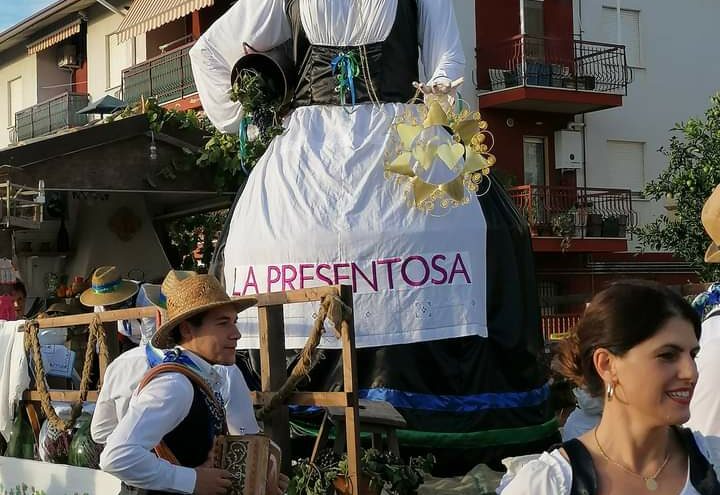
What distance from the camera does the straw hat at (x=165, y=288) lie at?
456cm

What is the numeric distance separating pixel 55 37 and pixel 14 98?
481cm

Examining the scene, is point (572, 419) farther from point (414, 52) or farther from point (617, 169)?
point (617, 169)

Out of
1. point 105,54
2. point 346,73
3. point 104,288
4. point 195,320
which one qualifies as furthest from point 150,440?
point 105,54

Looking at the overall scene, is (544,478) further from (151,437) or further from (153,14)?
(153,14)

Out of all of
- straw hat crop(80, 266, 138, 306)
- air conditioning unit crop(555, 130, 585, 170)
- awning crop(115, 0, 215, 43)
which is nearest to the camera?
straw hat crop(80, 266, 138, 306)

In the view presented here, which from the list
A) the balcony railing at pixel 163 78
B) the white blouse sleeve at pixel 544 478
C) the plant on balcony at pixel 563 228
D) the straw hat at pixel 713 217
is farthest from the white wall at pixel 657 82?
the white blouse sleeve at pixel 544 478

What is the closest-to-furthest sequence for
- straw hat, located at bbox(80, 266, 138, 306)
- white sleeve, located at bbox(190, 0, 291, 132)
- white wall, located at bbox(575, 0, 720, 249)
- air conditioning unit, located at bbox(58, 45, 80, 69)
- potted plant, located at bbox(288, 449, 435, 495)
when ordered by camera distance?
potted plant, located at bbox(288, 449, 435, 495) → white sleeve, located at bbox(190, 0, 291, 132) → straw hat, located at bbox(80, 266, 138, 306) → white wall, located at bbox(575, 0, 720, 249) → air conditioning unit, located at bbox(58, 45, 80, 69)

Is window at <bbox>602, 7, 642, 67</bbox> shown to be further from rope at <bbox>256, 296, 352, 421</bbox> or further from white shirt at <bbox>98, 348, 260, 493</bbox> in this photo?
white shirt at <bbox>98, 348, 260, 493</bbox>

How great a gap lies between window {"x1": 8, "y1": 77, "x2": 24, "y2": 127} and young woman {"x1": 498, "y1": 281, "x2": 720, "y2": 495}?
104ft

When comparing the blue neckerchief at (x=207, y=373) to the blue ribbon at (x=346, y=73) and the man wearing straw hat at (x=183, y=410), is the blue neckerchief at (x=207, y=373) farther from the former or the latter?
the blue ribbon at (x=346, y=73)

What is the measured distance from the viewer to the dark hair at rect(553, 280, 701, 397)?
279 cm

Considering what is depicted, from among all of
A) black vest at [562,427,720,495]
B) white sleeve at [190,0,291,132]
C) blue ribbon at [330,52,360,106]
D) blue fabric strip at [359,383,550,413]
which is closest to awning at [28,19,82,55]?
white sleeve at [190,0,291,132]

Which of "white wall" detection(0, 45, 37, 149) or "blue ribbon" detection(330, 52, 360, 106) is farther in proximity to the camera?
"white wall" detection(0, 45, 37, 149)

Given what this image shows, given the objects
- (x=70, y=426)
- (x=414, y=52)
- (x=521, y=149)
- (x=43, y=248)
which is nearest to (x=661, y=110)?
(x=521, y=149)
